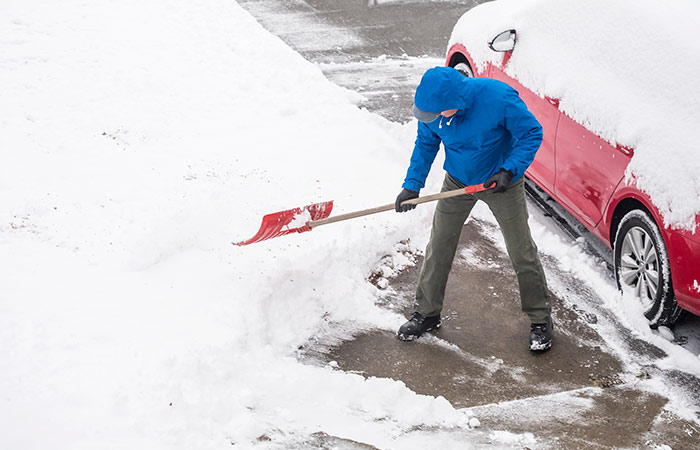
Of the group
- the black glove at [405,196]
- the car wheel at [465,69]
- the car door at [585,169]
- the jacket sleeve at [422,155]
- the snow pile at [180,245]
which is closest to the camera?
the snow pile at [180,245]

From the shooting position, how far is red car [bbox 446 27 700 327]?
4031 mm

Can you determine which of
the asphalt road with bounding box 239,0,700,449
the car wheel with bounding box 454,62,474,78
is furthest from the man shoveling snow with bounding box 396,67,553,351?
the car wheel with bounding box 454,62,474,78

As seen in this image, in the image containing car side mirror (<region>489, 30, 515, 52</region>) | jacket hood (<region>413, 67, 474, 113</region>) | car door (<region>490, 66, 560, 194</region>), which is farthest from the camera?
car side mirror (<region>489, 30, 515, 52</region>)

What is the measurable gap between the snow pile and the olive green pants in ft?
1.29

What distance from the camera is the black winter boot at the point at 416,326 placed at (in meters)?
4.39

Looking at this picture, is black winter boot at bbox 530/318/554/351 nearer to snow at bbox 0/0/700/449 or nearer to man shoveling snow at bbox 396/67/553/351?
man shoveling snow at bbox 396/67/553/351

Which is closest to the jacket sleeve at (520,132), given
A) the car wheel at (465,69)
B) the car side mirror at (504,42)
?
the car side mirror at (504,42)

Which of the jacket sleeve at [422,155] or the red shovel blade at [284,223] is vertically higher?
the jacket sleeve at [422,155]

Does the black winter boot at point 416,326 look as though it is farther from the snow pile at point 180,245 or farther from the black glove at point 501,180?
the black glove at point 501,180

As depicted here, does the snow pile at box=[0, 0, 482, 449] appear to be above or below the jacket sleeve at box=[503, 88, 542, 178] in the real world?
→ below

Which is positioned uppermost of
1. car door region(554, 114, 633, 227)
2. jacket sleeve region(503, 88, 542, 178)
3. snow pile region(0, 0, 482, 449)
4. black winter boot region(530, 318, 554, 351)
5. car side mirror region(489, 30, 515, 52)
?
car side mirror region(489, 30, 515, 52)

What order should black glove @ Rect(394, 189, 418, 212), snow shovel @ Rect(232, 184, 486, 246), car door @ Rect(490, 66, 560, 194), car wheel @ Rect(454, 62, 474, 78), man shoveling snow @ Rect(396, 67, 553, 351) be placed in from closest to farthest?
1. man shoveling snow @ Rect(396, 67, 553, 351)
2. black glove @ Rect(394, 189, 418, 212)
3. snow shovel @ Rect(232, 184, 486, 246)
4. car door @ Rect(490, 66, 560, 194)
5. car wheel @ Rect(454, 62, 474, 78)

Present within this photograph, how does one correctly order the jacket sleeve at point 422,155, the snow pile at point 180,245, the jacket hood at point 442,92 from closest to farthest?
1. the snow pile at point 180,245
2. the jacket hood at point 442,92
3. the jacket sleeve at point 422,155

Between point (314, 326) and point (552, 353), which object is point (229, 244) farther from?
point (552, 353)
